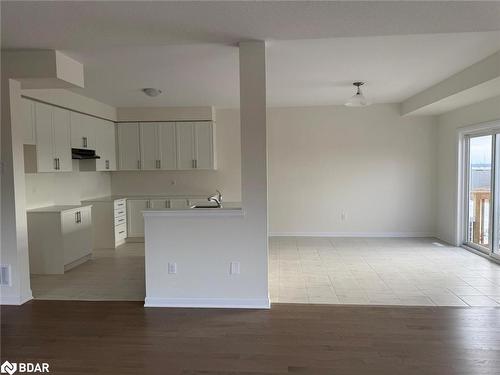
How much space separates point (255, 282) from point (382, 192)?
425 cm

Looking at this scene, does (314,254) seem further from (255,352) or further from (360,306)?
(255,352)

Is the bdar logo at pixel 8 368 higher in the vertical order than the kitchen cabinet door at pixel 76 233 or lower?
lower

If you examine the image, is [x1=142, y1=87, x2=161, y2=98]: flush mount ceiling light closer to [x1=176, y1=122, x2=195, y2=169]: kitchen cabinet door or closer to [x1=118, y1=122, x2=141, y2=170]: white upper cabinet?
[x1=176, y1=122, x2=195, y2=169]: kitchen cabinet door

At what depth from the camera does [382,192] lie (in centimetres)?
664

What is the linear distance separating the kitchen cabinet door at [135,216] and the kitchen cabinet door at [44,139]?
6.22ft

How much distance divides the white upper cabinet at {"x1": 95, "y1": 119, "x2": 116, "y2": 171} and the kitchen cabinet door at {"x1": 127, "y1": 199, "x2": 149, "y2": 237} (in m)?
0.78

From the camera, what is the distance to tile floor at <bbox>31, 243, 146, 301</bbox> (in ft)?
12.3

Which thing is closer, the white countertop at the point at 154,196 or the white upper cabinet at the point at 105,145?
the white upper cabinet at the point at 105,145

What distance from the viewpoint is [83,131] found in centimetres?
543

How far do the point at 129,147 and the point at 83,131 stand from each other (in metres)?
1.20

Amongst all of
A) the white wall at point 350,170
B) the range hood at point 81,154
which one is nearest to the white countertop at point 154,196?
the range hood at point 81,154

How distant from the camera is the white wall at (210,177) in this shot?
6.82 m

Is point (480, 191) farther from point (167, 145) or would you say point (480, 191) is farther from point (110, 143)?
point (110, 143)

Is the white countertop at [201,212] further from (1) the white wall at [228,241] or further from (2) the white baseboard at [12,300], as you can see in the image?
(2) the white baseboard at [12,300]
